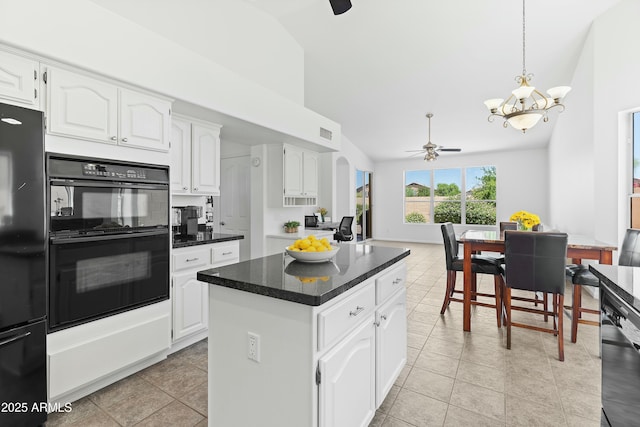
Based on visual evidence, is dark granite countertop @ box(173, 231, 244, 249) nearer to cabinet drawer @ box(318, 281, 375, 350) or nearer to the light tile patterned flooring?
the light tile patterned flooring

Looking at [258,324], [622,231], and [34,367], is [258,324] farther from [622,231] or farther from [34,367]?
[622,231]

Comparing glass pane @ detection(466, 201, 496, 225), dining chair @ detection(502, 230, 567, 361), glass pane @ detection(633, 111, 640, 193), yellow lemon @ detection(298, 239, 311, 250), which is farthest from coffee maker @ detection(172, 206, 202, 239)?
glass pane @ detection(466, 201, 496, 225)

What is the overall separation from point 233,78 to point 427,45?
2859 millimetres

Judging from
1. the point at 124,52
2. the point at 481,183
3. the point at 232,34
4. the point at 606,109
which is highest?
the point at 232,34

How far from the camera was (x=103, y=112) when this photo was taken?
6.67 ft

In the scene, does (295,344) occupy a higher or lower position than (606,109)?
lower

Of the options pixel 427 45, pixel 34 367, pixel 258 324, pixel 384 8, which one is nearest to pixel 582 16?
pixel 427 45

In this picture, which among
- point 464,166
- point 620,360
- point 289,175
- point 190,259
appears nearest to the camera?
point 620,360

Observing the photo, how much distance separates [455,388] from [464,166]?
8.07m

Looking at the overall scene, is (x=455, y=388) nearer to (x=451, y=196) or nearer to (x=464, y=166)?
(x=451, y=196)

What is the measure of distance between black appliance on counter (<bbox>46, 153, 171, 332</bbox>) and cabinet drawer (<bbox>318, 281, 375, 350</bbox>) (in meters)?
1.67

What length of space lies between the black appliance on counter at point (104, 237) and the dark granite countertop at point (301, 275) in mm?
1003

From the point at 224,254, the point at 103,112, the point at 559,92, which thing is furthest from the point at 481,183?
the point at 103,112

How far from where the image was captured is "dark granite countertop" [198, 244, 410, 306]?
48.2 inches
